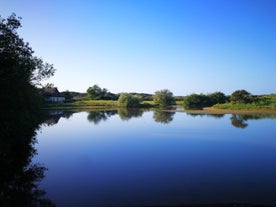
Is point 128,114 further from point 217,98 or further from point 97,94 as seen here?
point 97,94

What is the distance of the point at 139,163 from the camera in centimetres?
1304

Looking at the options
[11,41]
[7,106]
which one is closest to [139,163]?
[7,106]

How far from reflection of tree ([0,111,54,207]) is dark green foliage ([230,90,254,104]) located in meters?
58.4

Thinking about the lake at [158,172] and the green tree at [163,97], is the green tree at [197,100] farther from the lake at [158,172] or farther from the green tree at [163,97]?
the lake at [158,172]

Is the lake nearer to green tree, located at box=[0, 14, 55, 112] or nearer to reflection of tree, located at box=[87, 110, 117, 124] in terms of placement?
green tree, located at box=[0, 14, 55, 112]

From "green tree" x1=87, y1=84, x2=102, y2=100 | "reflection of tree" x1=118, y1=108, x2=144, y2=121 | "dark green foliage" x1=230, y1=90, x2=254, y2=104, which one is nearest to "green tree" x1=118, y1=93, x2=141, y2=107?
"green tree" x1=87, y1=84, x2=102, y2=100

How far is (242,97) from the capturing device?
63.4 meters

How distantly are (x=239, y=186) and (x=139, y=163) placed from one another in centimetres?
535

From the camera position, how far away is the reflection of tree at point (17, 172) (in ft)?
26.9

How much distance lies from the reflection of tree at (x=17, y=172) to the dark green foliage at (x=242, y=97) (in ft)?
191

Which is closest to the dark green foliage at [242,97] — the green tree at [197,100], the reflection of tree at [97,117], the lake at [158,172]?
the green tree at [197,100]

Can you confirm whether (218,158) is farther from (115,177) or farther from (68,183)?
(68,183)

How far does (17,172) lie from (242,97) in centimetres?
6202

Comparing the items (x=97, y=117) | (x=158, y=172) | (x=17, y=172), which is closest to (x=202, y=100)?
(x=97, y=117)
